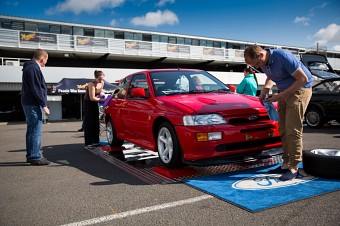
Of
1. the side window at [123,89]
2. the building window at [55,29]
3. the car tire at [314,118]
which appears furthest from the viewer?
the building window at [55,29]

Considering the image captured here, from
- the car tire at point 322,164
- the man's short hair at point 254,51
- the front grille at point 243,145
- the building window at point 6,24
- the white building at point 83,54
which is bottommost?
the car tire at point 322,164

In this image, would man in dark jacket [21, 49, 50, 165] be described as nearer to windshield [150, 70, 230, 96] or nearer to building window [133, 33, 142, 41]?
windshield [150, 70, 230, 96]

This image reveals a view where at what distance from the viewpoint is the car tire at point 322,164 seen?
350 cm

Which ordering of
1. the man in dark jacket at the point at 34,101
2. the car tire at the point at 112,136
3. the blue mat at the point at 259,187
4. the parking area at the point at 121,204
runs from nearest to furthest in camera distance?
the parking area at the point at 121,204 → the blue mat at the point at 259,187 → the man in dark jacket at the point at 34,101 → the car tire at the point at 112,136

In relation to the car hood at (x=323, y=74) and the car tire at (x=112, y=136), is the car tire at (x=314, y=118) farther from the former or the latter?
the car tire at (x=112, y=136)

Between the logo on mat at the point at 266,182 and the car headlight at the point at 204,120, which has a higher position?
the car headlight at the point at 204,120

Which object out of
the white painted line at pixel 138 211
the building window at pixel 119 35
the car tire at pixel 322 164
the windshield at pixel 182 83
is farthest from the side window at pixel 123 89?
the building window at pixel 119 35

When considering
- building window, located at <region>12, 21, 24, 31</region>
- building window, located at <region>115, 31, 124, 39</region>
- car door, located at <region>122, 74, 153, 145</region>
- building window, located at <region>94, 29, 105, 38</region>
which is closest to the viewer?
car door, located at <region>122, 74, 153, 145</region>

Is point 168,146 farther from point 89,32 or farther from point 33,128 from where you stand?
point 89,32

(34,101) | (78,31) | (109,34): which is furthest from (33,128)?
(109,34)

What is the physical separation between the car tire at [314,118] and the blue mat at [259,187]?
6.11 m

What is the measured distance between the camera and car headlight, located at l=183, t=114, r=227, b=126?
381cm

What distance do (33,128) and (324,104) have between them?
7.93m

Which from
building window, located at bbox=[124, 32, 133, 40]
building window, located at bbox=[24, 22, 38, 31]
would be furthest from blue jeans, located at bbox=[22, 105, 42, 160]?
building window, located at bbox=[124, 32, 133, 40]
